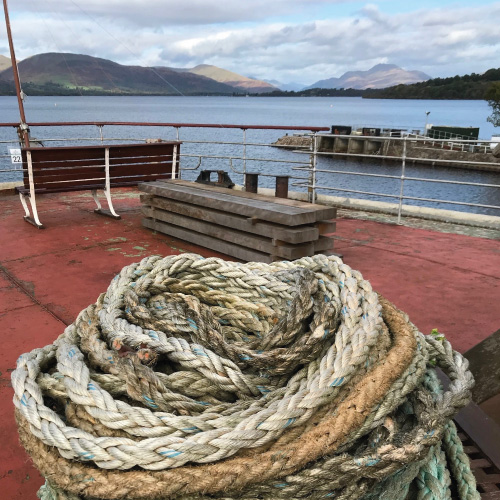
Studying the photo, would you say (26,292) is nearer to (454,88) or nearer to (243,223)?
(243,223)

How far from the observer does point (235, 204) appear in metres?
4.18

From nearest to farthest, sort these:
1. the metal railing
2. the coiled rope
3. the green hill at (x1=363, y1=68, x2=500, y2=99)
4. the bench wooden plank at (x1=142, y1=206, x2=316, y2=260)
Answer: the coiled rope
the bench wooden plank at (x1=142, y1=206, x2=316, y2=260)
the metal railing
the green hill at (x1=363, y1=68, x2=500, y2=99)

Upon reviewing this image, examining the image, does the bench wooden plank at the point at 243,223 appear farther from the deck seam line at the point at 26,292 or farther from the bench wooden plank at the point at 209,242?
the deck seam line at the point at 26,292

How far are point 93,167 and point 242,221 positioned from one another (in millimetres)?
2645

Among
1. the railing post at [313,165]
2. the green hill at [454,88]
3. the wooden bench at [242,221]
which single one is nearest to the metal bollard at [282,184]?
the railing post at [313,165]

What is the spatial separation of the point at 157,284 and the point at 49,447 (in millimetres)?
661

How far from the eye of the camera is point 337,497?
1.11 meters

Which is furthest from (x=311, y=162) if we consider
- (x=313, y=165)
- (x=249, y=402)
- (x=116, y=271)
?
(x=249, y=402)

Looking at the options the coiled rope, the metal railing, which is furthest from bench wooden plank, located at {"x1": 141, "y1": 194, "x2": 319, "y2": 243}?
the coiled rope

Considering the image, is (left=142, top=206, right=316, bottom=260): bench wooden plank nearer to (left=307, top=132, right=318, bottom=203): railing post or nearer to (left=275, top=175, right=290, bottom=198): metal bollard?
(left=275, top=175, right=290, bottom=198): metal bollard

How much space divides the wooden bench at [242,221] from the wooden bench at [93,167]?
1014 mm

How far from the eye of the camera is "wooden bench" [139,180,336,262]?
387cm

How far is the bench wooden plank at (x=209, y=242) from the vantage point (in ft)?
13.5

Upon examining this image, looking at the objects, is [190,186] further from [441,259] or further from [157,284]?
[157,284]
